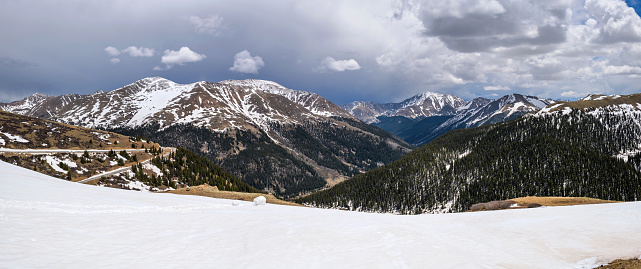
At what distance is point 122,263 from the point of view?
425 inches

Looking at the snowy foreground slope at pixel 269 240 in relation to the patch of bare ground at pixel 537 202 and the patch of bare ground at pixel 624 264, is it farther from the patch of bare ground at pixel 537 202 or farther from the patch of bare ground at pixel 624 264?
the patch of bare ground at pixel 537 202

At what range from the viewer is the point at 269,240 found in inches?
622

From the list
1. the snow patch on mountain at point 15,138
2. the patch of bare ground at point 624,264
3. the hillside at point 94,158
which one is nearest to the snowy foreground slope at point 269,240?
the patch of bare ground at point 624,264

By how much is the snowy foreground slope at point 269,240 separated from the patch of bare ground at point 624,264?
557 mm

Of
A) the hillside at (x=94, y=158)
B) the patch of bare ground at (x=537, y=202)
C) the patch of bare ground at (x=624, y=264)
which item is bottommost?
the patch of bare ground at (x=537, y=202)

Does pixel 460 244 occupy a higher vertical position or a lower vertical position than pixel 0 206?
lower

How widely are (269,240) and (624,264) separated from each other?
16141mm

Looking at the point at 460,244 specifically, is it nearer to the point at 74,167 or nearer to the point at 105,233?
the point at 105,233

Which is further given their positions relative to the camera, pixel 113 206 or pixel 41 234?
pixel 113 206

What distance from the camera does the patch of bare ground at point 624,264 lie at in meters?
12.0

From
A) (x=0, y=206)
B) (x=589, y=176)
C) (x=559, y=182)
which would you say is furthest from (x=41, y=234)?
(x=589, y=176)

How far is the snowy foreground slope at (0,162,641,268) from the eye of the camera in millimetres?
11680

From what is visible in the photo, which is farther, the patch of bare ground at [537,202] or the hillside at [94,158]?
the hillside at [94,158]

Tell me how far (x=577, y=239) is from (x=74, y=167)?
318ft
